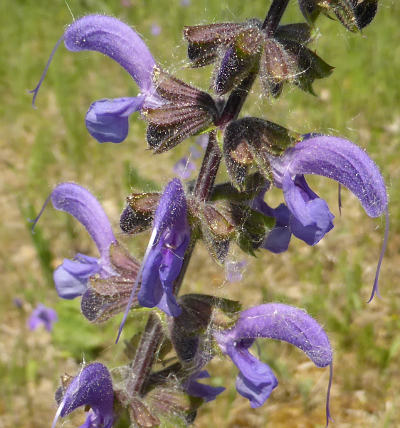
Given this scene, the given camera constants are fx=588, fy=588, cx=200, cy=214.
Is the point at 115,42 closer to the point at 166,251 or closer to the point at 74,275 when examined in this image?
the point at 166,251

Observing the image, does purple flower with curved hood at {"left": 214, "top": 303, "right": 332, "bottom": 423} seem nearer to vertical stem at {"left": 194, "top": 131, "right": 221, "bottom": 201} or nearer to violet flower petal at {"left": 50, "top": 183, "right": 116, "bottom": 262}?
vertical stem at {"left": 194, "top": 131, "right": 221, "bottom": 201}

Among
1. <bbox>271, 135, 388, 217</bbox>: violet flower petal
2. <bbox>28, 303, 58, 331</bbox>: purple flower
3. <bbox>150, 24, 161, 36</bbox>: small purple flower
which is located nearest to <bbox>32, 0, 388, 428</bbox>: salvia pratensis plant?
<bbox>271, 135, 388, 217</bbox>: violet flower petal

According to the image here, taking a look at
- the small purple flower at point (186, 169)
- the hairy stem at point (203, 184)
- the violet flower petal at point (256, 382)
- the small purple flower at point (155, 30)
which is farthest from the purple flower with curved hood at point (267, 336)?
the small purple flower at point (155, 30)

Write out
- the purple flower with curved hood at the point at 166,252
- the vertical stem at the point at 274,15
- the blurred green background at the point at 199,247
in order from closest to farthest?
the purple flower with curved hood at the point at 166,252
the vertical stem at the point at 274,15
the blurred green background at the point at 199,247

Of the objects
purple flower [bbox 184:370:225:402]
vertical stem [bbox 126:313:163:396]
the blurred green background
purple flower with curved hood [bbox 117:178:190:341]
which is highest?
purple flower with curved hood [bbox 117:178:190:341]

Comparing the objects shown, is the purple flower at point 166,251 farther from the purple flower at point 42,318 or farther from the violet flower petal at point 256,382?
the purple flower at point 42,318
